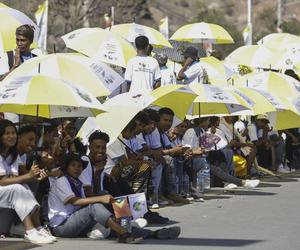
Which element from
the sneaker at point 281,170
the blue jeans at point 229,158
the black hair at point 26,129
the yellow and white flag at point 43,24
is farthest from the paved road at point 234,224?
the yellow and white flag at point 43,24

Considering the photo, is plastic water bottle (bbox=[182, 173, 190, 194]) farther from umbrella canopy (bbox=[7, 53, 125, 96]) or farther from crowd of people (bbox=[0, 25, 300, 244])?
umbrella canopy (bbox=[7, 53, 125, 96])

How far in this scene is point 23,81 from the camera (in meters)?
11.4

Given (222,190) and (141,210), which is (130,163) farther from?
(222,190)

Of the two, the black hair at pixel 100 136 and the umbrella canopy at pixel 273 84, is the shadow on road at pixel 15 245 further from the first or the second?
the umbrella canopy at pixel 273 84

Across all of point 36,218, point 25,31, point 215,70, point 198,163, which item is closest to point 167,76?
point 215,70

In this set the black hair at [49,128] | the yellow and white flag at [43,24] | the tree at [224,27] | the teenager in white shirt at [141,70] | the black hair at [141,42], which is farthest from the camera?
the tree at [224,27]

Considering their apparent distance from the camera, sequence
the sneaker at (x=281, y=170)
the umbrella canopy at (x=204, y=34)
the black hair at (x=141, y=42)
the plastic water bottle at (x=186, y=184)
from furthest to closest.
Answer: the umbrella canopy at (x=204, y=34)
the sneaker at (x=281, y=170)
the black hair at (x=141, y=42)
the plastic water bottle at (x=186, y=184)

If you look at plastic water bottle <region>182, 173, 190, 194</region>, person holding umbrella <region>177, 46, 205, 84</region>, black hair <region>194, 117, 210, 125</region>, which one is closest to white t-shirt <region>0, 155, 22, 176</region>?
plastic water bottle <region>182, 173, 190, 194</region>

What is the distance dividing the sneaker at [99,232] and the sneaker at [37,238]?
611 mm

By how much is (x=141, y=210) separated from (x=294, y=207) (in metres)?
4.20

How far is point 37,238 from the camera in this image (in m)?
10.8

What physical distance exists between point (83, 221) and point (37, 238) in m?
0.57

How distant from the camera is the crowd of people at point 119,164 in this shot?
1103 cm

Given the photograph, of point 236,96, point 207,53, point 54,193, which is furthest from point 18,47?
point 207,53
